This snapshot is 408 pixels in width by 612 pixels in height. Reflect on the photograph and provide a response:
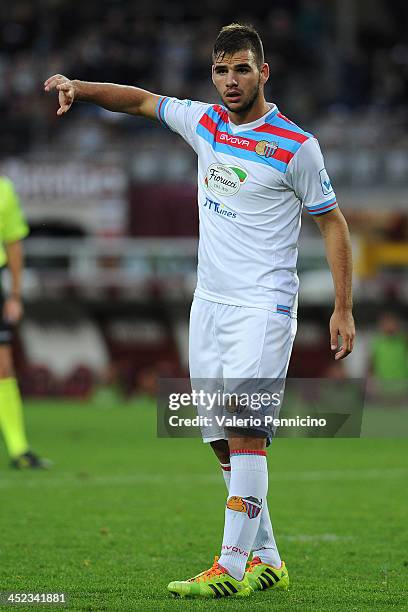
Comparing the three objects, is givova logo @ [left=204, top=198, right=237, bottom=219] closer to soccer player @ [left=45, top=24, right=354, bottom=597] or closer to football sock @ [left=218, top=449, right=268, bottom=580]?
soccer player @ [left=45, top=24, right=354, bottom=597]

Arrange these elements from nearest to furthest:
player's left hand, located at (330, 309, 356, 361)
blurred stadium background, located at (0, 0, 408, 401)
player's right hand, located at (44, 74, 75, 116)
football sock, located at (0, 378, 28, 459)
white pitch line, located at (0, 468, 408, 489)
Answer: player's left hand, located at (330, 309, 356, 361)
player's right hand, located at (44, 74, 75, 116)
white pitch line, located at (0, 468, 408, 489)
football sock, located at (0, 378, 28, 459)
blurred stadium background, located at (0, 0, 408, 401)

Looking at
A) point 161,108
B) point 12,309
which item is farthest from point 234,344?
point 12,309

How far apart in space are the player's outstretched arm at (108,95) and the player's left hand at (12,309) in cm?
474

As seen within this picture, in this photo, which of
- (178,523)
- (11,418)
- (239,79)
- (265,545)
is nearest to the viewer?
(239,79)

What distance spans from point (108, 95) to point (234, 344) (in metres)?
1.14

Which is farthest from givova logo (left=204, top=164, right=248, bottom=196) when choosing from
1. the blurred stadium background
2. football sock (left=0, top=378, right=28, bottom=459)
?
the blurred stadium background

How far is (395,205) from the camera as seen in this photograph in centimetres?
2691

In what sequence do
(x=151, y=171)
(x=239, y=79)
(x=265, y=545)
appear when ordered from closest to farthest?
(x=239, y=79) → (x=265, y=545) → (x=151, y=171)

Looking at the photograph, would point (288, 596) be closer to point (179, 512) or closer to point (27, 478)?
point (179, 512)

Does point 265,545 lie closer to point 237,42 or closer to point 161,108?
point 161,108

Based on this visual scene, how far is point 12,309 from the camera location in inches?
413

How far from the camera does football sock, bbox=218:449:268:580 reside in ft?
17.8

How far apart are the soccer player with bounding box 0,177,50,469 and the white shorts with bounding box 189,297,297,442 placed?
498 centimetres

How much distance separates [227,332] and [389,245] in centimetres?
2045
